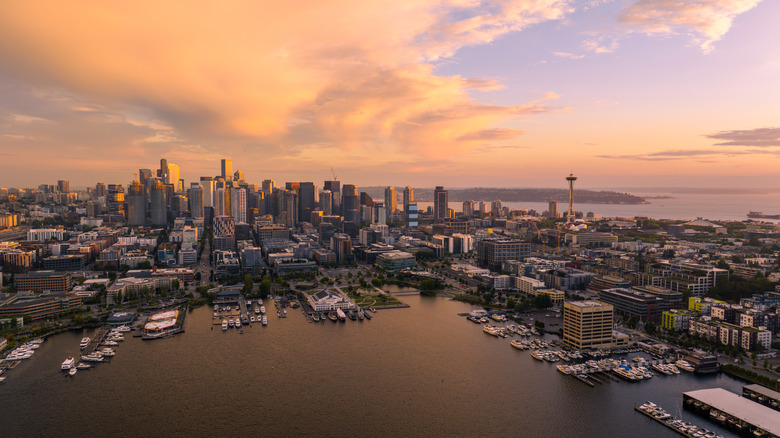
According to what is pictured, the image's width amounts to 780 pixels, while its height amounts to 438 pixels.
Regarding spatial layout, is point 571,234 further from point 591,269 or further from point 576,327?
point 576,327

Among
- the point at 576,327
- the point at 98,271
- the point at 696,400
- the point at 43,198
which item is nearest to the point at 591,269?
the point at 576,327

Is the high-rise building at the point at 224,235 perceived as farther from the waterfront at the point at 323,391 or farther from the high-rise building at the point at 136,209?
the waterfront at the point at 323,391

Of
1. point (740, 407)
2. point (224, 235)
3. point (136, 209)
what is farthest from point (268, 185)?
point (740, 407)

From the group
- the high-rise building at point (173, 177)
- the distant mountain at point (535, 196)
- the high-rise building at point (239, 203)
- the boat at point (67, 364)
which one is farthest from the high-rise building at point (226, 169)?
the boat at point (67, 364)

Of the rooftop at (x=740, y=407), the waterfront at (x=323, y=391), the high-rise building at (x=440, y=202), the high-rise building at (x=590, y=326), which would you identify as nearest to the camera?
the rooftop at (x=740, y=407)

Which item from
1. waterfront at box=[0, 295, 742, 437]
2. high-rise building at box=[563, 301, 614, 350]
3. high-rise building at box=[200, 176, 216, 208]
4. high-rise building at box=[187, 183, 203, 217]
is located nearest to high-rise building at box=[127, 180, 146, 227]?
high-rise building at box=[187, 183, 203, 217]

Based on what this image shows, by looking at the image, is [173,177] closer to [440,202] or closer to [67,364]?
[440,202]

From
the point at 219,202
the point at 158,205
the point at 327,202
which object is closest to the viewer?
the point at 158,205
